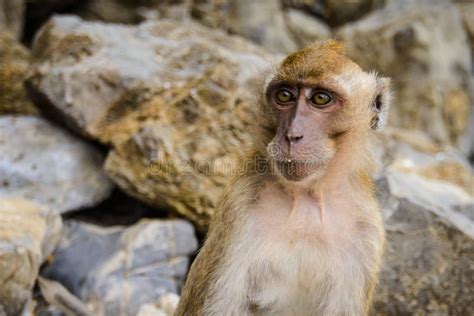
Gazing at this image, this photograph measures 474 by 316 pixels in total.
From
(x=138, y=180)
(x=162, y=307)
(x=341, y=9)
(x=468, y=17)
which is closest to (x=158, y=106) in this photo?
(x=138, y=180)

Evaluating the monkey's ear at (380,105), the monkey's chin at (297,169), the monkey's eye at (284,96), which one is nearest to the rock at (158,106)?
the monkey's ear at (380,105)

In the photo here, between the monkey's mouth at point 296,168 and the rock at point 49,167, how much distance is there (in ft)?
6.50

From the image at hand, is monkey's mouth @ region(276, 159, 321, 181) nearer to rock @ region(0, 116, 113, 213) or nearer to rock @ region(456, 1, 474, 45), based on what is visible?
rock @ region(0, 116, 113, 213)

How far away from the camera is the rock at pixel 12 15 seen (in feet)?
21.2

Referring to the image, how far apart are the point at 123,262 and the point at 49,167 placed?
89 centimetres

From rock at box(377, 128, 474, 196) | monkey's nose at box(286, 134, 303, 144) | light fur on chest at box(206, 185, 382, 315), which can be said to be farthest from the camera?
rock at box(377, 128, 474, 196)

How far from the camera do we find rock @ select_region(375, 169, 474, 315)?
348 centimetres

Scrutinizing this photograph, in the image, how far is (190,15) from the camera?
7898 millimetres

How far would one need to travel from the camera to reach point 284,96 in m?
2.55

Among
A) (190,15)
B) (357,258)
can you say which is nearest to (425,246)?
(357,258)

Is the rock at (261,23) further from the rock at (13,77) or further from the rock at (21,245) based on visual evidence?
the rock at (21,245)

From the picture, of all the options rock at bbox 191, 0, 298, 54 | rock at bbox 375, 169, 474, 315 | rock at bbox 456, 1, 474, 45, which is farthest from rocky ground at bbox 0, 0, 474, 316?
rock at bbox 456, 1, 474, 45

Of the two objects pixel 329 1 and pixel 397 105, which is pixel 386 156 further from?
pixel 329 1

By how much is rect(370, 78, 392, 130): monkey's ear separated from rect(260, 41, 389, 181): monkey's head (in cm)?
2
